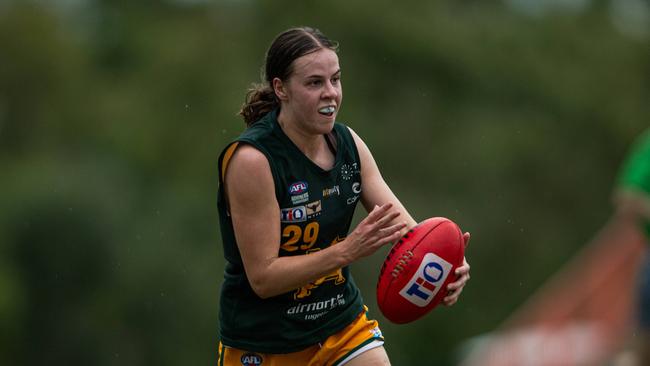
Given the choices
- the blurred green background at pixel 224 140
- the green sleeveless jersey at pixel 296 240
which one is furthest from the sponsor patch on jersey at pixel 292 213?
the blurred green background at pixel 224 140

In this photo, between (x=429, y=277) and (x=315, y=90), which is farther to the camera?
(x=429, y=277)

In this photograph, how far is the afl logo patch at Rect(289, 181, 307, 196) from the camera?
620 centimetres

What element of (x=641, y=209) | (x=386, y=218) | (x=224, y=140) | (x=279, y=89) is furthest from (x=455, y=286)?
(x=224, y=140)

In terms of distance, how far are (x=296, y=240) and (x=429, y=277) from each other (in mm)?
628

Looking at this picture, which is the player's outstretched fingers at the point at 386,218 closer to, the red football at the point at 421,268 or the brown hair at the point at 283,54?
the red football at the point at 421,268

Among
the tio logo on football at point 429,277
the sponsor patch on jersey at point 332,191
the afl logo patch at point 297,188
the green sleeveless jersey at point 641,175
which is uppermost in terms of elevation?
the afl logo patch at point 297,188

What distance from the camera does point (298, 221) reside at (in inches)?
245

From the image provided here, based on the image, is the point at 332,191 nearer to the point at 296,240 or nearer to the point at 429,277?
the point at 296,240

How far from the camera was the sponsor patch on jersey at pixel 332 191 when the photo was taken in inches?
247

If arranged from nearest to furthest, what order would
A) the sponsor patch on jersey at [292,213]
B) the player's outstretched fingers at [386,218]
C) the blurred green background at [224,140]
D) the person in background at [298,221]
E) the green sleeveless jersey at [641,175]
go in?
the player's outstretched fingers at [386,218] < the person in background at [298,221] < the sponsor patch on jersey at [292,213] < the green sleeveless jersey at [641,175] < the blurred green background at [224,140]

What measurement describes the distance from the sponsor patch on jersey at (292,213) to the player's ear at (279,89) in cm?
52

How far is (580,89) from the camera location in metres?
35.8

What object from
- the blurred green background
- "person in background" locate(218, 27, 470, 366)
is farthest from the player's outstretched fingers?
the blurred green background

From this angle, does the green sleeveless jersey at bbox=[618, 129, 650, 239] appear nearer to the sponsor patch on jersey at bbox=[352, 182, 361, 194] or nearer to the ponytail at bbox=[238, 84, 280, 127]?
the sponsor patch on jersey at bbox=[352, 182, 361, 194]
